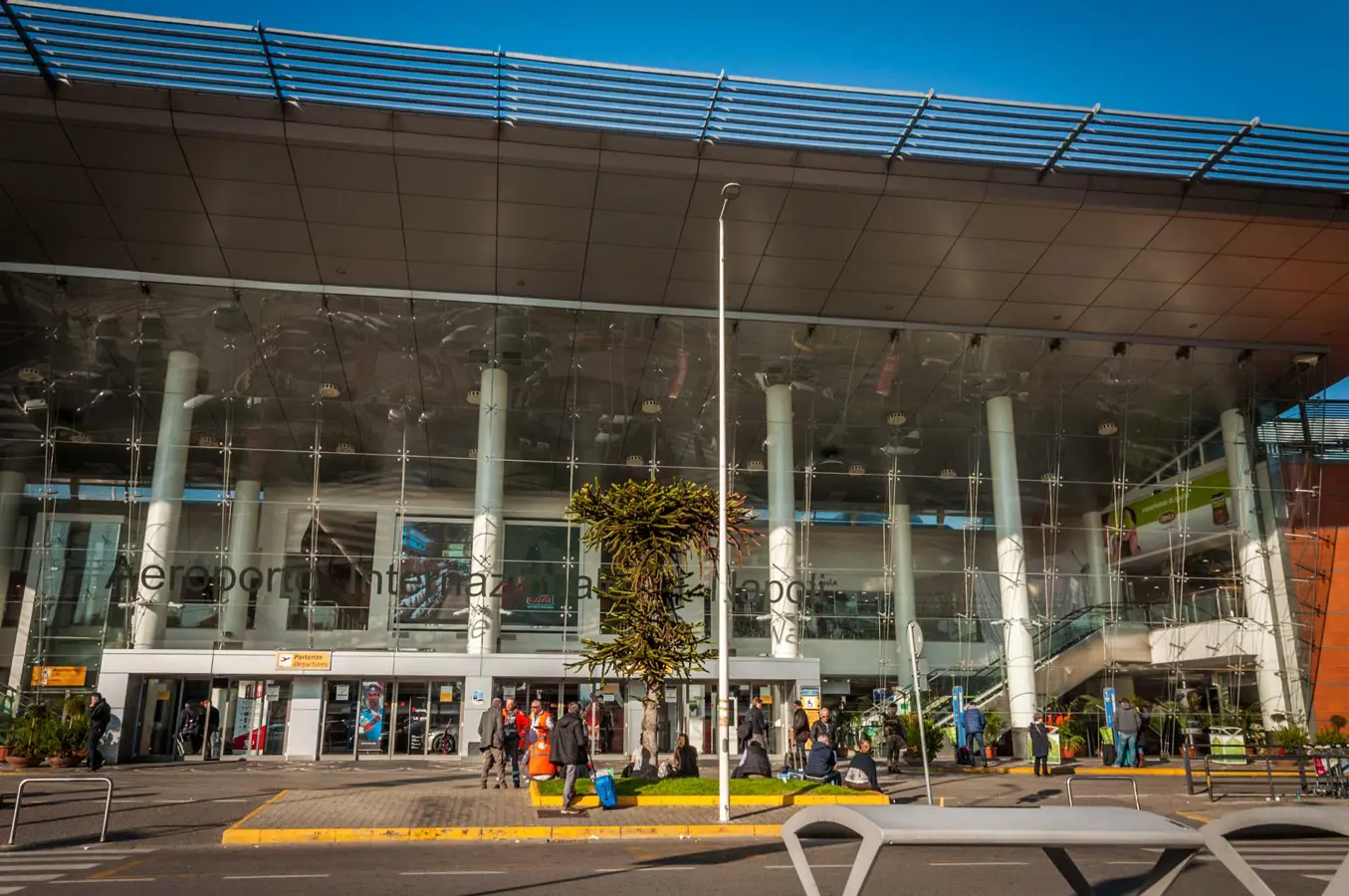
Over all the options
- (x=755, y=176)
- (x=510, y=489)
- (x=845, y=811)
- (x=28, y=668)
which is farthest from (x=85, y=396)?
(x=845, y=811)

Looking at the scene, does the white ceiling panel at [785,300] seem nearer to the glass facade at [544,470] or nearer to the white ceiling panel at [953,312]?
the glass facade at [544,470]

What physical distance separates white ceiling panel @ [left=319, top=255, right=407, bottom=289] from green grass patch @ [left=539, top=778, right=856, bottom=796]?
49.7 ft

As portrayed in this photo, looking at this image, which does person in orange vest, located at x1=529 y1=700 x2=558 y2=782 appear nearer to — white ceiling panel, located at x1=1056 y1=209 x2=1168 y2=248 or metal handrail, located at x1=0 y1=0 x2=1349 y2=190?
metal handrail, located at x1=0 y1=0 x2=1349 y2=190

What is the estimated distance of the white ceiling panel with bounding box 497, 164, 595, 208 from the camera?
22.7m

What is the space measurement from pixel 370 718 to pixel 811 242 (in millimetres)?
17654

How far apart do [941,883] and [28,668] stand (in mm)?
26242

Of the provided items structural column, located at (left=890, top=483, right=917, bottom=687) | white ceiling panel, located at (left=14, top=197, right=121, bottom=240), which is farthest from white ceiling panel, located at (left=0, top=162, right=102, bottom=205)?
structural column, located at (left=890, top=483, right=917, bottom=687)

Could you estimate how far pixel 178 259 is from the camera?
84.7 ft

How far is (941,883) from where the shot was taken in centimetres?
963

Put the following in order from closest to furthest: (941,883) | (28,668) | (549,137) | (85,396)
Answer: (941,883)
(549,137)
(28,668)
(85,396)

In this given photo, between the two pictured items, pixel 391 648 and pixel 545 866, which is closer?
pixel 545 866

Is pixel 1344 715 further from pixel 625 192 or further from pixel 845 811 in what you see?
pixel 845 811

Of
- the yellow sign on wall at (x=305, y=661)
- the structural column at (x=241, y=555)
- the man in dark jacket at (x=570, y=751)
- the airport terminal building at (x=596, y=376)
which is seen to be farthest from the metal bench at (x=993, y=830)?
the structural column at (x=241, y=555)

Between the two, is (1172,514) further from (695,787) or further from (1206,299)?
(695,787)
